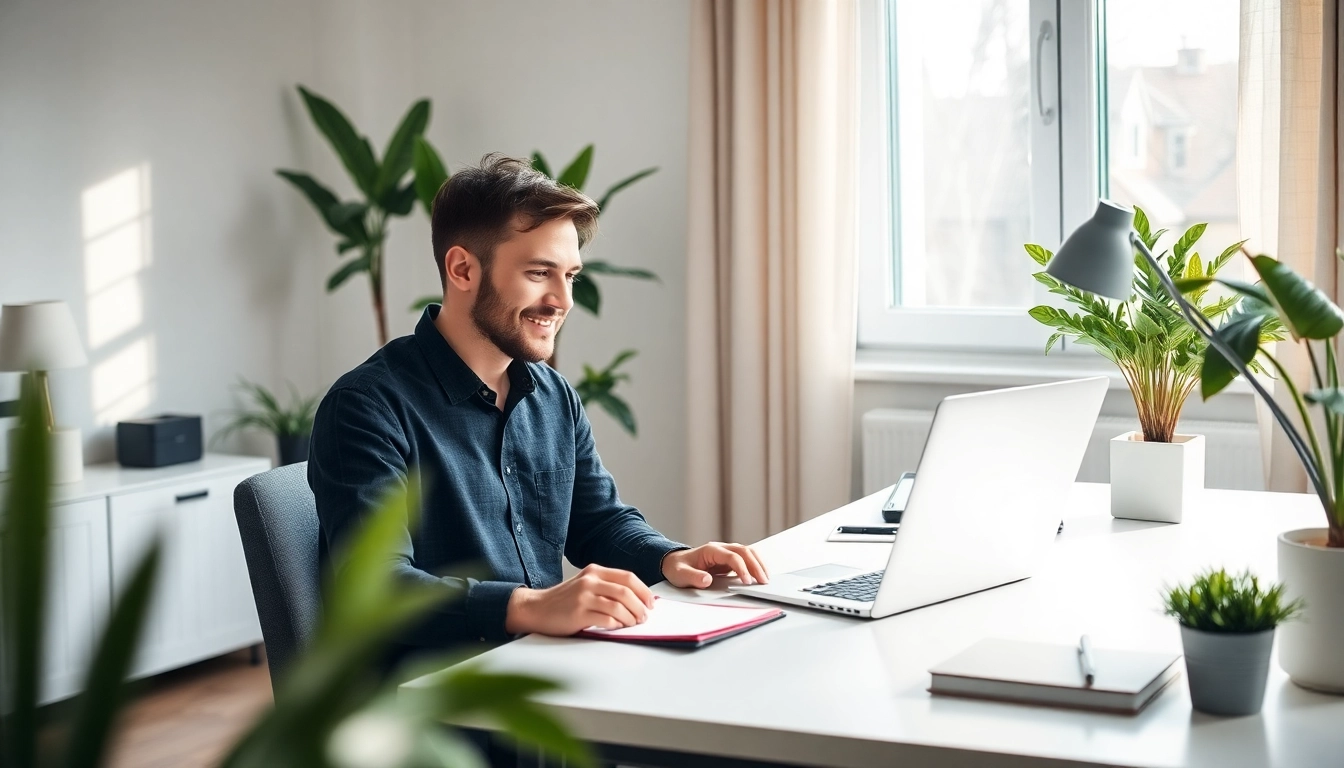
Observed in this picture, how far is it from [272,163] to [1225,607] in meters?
3.65

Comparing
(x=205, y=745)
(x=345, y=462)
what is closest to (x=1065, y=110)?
(x=345, y=462)

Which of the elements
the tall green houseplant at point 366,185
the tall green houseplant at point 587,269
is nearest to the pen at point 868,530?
the tall green houseplant at point 587,269

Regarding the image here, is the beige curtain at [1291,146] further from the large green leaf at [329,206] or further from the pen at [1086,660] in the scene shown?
the large green leaf at [329,206]

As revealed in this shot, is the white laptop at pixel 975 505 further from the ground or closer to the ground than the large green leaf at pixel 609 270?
closer to the ground

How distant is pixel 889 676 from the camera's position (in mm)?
1243

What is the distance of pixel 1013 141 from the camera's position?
11.3 feet

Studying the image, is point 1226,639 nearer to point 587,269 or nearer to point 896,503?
point 896,503

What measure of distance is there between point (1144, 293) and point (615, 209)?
216 centimetres

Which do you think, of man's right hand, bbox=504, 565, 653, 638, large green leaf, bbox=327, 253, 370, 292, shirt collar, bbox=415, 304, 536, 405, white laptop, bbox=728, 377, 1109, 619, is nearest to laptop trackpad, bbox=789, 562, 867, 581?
white laptop, bbox=728, 377, 1109, 619

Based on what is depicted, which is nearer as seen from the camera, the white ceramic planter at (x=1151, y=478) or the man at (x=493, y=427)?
the man at (x=493, y=427)

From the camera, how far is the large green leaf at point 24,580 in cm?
47

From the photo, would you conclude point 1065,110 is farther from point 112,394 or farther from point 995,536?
point 112,394

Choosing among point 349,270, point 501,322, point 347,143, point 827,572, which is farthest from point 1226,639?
point 347,143

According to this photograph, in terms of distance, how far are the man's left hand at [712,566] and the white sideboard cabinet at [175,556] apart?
1.83 m
